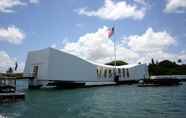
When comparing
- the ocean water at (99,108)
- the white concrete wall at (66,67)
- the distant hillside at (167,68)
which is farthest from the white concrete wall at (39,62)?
the distant hillside at (167,68)

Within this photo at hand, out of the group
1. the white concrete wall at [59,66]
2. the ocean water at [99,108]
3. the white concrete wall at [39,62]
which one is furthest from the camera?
the white concrete wall at [39,62]

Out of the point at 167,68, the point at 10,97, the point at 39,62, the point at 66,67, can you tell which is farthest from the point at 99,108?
the point at 167,68

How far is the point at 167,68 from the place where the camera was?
12031 centimetres

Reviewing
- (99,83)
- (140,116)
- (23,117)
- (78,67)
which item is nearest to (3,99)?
(23,117)

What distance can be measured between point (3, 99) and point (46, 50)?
27.5 m

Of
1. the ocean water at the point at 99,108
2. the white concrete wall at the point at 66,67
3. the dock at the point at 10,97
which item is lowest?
the ocean water at the point at 99,108

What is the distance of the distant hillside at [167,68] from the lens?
4572 inches

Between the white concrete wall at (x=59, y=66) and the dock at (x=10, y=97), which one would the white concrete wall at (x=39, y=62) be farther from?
the dock at (x=10, y=97)

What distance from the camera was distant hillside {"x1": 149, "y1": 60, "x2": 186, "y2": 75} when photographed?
4572 inches

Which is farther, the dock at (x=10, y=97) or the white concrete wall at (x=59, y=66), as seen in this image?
the white concrete wall at (x=59, y=66)

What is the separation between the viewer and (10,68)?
78625 mm

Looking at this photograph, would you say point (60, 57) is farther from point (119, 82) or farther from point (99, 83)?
point (119, 82)

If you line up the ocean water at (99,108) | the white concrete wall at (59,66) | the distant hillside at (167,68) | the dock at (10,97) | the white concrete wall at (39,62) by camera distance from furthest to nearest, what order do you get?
the distant hillside at (167,68) → the white concrete wall at (39,62) → the white concrete wall at (59,66) → the dock at (10,97) → the ocean water at (99,108)

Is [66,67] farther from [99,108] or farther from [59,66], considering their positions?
[99,108]
